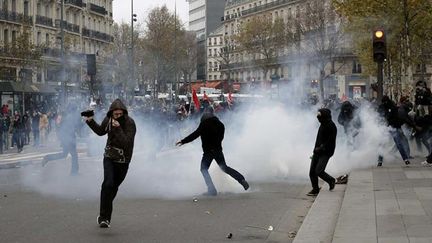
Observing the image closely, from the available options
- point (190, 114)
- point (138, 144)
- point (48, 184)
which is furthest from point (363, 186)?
point (190, 114)

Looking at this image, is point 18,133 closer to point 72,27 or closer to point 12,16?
point 12,16

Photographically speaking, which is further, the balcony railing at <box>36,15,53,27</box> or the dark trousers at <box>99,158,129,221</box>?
the balcony railing at <box>36,15,53,27</box>

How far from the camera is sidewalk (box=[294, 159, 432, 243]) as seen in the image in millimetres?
9148

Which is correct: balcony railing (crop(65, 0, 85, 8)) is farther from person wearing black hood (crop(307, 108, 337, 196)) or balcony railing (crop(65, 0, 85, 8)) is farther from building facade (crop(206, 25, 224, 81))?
building facade (crop(206, 25, 224, 81))

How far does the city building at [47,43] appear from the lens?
50594 millimetres

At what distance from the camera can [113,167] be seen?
34.6 ft

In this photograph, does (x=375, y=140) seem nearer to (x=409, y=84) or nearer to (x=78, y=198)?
(x=78, y=198)

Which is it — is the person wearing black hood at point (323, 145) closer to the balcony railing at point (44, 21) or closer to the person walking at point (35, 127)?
the person walking at point (35, 127)

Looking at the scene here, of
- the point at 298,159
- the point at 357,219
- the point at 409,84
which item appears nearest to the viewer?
the point at 357,219

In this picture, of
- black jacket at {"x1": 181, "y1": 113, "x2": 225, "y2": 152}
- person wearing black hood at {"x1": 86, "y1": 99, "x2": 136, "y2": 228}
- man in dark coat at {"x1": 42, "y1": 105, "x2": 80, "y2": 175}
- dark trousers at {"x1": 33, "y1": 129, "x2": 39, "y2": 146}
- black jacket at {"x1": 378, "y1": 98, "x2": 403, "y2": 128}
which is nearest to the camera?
person wearing black hood at {"x1": 86, "y1": 99, "x2": 136, "y2": 228}

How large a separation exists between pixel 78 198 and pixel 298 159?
6.00 m

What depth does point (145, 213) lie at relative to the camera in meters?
11.9

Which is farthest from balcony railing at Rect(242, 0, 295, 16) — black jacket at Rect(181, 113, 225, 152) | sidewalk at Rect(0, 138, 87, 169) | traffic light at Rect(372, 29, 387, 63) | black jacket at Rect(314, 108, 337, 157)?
black jacket at Rect(181, 113, 225, 152)

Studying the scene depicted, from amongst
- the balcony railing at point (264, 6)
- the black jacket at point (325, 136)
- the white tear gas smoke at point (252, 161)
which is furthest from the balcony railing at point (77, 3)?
the black jacket at point (325, 136)
